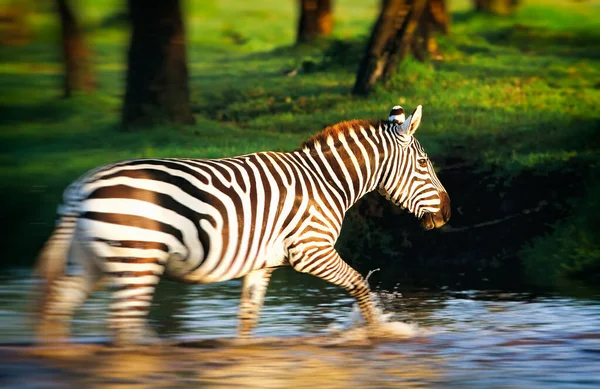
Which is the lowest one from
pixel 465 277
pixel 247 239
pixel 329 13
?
pixel 465 277

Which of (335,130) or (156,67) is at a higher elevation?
(156,67)

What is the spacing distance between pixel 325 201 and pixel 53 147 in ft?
31.7

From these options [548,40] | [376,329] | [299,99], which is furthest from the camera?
[548,40]

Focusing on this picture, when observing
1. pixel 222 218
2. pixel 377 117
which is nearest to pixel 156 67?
pixel 377 117

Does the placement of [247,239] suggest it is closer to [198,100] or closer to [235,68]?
[198,100]

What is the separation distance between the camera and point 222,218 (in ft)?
27.5

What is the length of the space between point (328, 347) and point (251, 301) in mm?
713

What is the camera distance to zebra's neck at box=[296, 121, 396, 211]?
30.2ft

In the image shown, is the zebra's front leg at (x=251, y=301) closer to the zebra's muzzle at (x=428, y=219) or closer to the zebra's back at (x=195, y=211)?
the zebra's back at (x=195, y=211)

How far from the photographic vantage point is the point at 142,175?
7.99 metres

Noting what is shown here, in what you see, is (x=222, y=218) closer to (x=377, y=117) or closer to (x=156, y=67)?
(x=156, y=67)

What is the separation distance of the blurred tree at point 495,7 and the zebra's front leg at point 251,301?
21525 mm

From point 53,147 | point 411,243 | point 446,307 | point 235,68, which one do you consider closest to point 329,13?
point 235,68

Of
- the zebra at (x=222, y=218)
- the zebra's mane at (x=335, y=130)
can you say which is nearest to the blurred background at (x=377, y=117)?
the zebra at (x=222, y=218)
